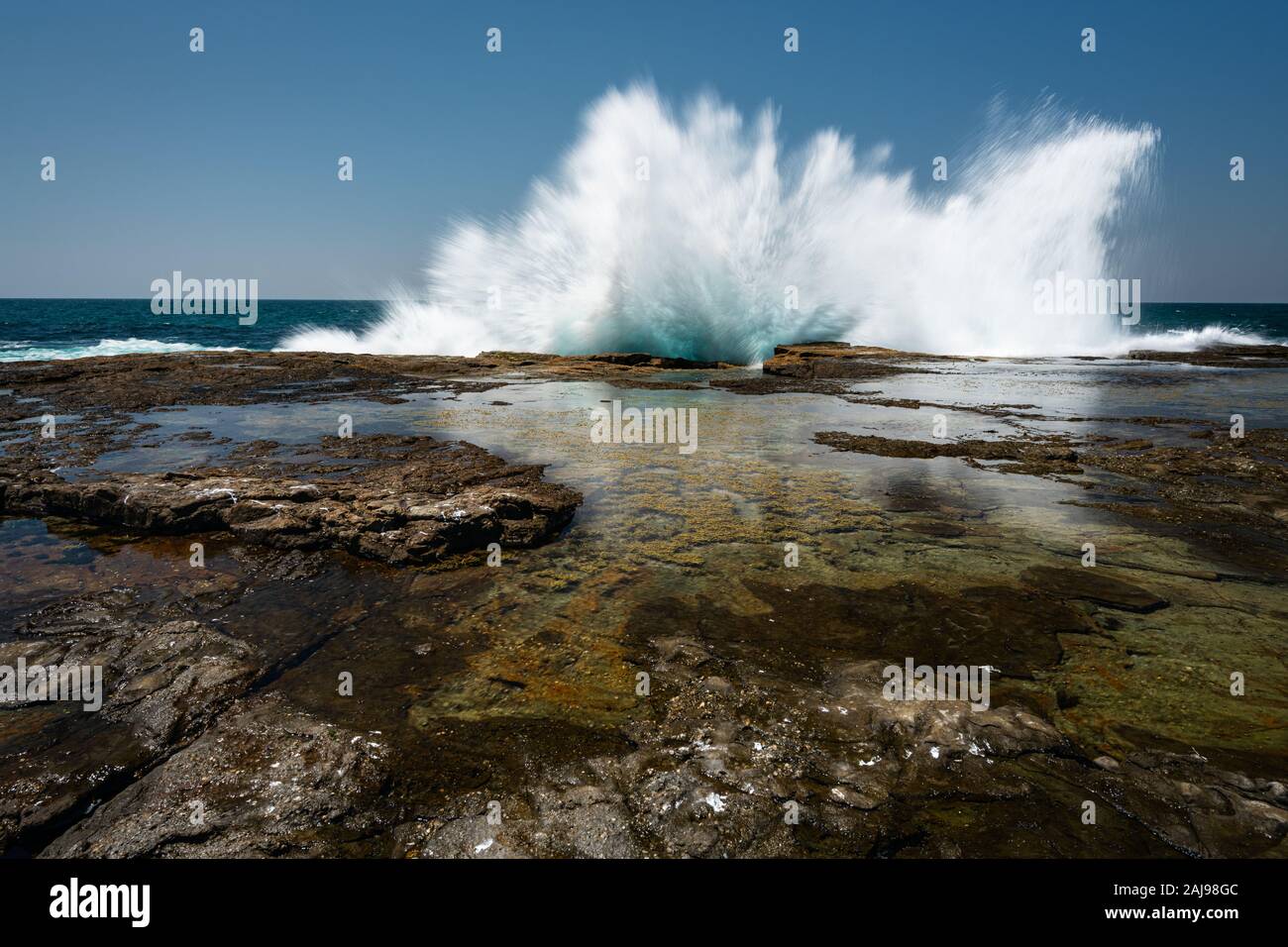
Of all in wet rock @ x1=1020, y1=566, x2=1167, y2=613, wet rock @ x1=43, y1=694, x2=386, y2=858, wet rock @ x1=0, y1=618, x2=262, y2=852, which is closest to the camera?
wet rock @ x1=43, y1=694, x2=386, y2=858

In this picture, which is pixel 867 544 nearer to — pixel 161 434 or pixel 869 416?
pixel 869 416

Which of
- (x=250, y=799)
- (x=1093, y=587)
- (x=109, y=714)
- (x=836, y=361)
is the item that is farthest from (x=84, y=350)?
(x=1093, y=587)

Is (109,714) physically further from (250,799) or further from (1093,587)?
(1093,587)

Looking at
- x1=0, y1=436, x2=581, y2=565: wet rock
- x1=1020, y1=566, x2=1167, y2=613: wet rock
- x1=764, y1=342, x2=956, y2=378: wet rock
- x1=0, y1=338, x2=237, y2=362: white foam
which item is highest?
x1=0, y1=338, x2=237, y2=362: white foam

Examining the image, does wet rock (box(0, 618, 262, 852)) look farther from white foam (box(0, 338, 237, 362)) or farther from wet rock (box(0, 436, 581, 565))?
white foam (box(0, 338, 237, 362))

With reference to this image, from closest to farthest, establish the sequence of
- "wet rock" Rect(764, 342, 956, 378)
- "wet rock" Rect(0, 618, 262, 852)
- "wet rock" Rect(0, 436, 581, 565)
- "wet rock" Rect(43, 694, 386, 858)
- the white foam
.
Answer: "wet rock" Rect(43, 694, 386, 858), "wet rock" Rect(0, 618, 262, 852), "wet rock" Rect(0, 436, 581, 565), "wet rock" Rect(764, 342, 956, 378), the white foam

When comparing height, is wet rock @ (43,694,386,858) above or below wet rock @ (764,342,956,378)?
below

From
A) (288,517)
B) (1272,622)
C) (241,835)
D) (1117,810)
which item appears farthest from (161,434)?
(1272,622)

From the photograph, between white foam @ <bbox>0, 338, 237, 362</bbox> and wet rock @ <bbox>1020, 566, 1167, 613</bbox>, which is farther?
white foam @ <bbox>0, 338, 237, 362</bbox>

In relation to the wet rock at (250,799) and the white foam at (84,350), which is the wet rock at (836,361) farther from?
the white foam at (84,350)

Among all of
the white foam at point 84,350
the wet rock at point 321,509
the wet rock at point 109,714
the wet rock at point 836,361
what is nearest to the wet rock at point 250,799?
the wet rock at point 109,714

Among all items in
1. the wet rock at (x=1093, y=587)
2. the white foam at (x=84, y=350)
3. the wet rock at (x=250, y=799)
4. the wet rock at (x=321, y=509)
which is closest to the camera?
the wet rock at (x=250, y=799)

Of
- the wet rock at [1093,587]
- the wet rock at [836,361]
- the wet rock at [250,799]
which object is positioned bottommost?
the wet rock at [250,799]

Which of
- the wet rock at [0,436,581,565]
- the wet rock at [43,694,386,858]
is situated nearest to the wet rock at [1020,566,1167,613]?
the wet rock at [0,436,581,565]
